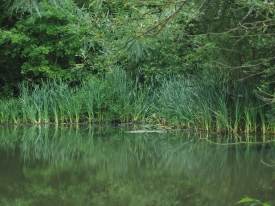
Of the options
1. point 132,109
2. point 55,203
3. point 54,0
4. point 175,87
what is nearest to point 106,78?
point 132,109

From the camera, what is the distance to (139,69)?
1362 cm

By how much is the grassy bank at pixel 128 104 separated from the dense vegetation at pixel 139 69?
0.02m

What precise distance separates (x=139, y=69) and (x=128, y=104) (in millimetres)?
1193

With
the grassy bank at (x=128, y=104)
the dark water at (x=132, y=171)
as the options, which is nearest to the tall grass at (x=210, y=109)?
the grassy bank at (x=128, y=104)

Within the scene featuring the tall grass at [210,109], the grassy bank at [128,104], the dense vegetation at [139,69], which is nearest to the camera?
the dense vegetation at [139,69]

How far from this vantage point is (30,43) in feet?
50.6

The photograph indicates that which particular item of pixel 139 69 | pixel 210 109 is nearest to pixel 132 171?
pixel 210 109

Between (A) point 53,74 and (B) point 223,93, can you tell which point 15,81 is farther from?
(B) point 223,93

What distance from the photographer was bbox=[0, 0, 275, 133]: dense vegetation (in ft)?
27.8

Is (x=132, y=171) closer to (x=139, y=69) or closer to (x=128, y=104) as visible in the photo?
(x=128, y=104)

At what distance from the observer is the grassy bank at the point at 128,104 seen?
10.2m

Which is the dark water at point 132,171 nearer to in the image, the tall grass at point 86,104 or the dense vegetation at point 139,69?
the dense vegetation at point 139,69

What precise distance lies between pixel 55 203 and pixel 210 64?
Answer: 4.94 metres

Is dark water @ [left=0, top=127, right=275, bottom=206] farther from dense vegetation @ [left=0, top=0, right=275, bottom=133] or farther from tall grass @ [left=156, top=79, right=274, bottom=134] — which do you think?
dense vegetation @ [left=0, top=0, right=275, bottom=133]
